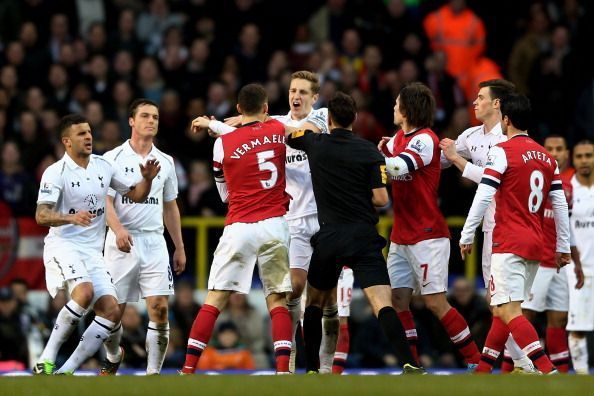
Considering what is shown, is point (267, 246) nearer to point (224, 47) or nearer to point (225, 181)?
point (225, 181)

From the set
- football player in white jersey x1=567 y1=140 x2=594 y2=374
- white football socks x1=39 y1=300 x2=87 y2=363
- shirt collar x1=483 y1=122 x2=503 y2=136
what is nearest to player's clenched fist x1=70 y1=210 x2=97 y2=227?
white football socks x1=39 y1=300 x2=87 y2=363

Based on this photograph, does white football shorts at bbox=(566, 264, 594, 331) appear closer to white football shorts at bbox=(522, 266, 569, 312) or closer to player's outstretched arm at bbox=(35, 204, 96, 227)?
white football shorts at bbox=(522, 266, 569, 312)

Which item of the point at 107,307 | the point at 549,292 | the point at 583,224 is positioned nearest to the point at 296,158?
the point at 107,307

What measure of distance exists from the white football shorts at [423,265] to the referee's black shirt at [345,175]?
2.69ft

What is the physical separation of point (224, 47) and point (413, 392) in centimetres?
1166

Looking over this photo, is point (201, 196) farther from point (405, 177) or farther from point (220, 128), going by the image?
point (405, 177)

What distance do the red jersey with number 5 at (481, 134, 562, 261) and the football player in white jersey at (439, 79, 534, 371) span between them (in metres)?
0.36

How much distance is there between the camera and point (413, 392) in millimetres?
10508

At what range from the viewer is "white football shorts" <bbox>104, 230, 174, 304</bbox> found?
46.1 feet

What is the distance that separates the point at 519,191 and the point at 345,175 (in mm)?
1534

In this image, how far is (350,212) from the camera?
12.7 m

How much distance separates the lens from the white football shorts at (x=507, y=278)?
12.9m

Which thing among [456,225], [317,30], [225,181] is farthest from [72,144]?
[317,30]

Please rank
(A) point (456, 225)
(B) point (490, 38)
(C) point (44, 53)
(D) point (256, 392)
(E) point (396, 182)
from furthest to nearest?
(B) point (490, 38) → (C) point (44, 53) → (A) point (456, 225) → (E) point (396, 182) → (D) point (256, 392)
